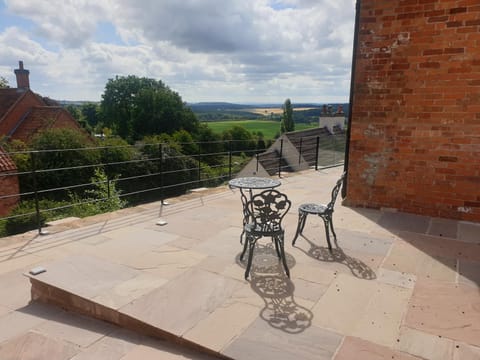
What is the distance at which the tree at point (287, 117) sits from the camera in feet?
100

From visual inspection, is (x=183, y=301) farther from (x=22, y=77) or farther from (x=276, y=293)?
(x=22, y=77)

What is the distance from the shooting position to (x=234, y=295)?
8.41ft

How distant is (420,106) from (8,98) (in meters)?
19.9

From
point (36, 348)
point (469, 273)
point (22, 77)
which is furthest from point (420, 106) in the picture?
point (22, 77)

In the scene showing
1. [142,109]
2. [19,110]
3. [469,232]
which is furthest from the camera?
[142,109]

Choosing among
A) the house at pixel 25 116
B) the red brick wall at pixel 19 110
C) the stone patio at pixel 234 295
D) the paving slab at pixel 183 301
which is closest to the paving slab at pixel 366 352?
the stone patio at pixel 234 295

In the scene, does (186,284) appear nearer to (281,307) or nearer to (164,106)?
(281,307)

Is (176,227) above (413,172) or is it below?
below

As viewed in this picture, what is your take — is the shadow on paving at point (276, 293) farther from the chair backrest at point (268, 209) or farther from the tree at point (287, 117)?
the tree at point (287, 117)

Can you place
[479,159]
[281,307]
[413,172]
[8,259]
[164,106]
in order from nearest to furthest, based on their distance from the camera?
[281,307] → [8,259] → [479,159] → [413,172] → [164,106]

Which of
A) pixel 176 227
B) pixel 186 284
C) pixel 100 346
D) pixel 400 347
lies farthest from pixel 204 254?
pixel 400 347

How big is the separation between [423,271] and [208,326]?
1937mm

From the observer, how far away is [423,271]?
2990 mm

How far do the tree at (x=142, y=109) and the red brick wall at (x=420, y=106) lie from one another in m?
28.7
